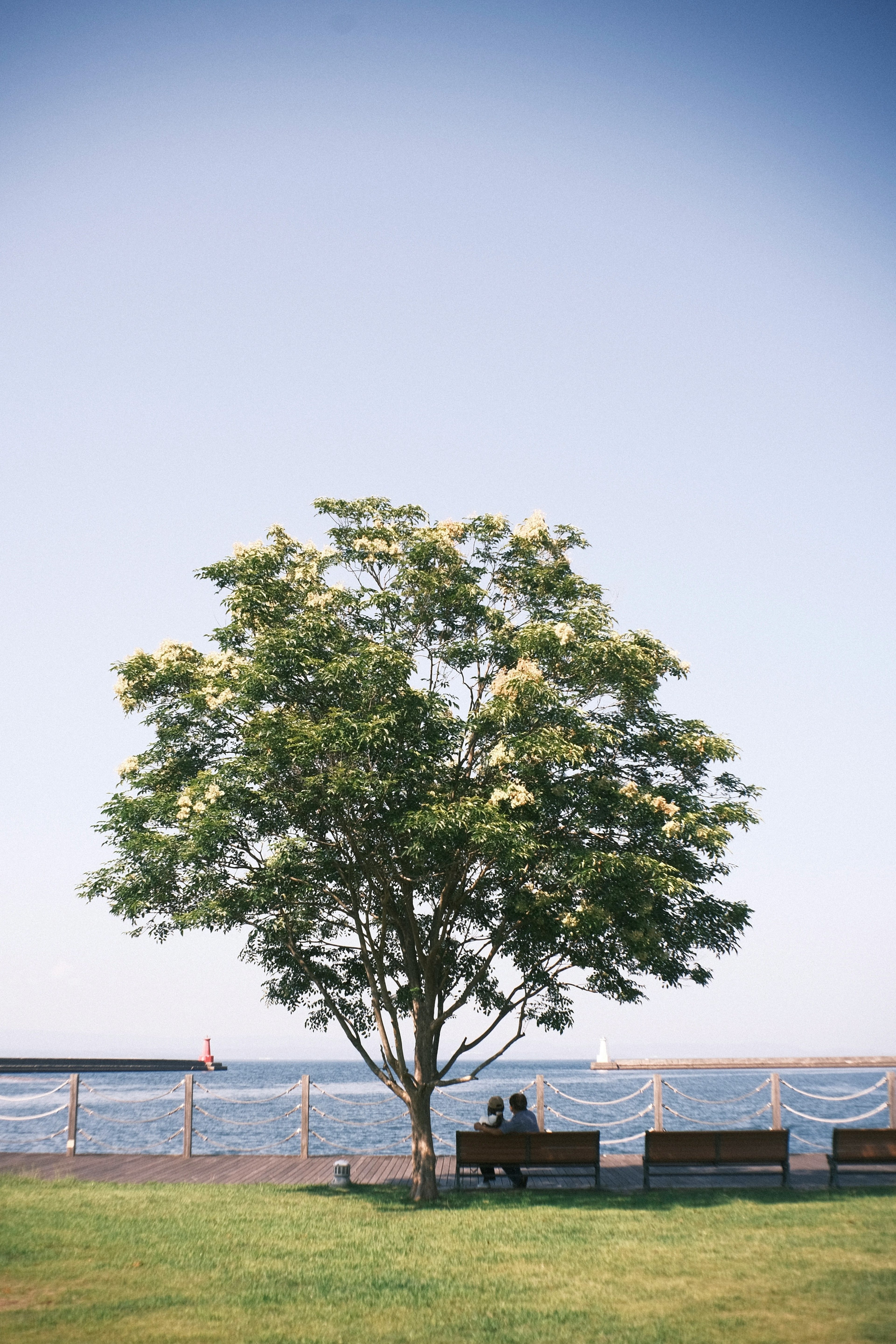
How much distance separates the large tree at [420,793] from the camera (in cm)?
1562

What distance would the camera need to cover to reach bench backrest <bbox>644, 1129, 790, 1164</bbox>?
16.1 m

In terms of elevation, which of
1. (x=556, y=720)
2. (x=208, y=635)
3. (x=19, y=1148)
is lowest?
(x=19, y=1148)

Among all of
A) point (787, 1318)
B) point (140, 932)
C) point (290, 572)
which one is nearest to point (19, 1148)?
point (140, 932)

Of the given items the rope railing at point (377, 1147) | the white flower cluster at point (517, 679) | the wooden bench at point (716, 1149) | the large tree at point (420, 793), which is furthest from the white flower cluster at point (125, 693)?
the rope railing at point (377, 1147)

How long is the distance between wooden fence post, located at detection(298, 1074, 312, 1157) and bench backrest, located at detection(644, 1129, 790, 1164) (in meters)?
7.67

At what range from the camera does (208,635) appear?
17.7 m

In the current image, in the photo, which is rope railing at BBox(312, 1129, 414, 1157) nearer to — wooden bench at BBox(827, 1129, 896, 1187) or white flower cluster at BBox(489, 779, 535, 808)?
wooden bench at BBox(827, 1129, 896, 1187)

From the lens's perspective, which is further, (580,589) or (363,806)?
(580,589)

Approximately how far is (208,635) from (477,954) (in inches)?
286

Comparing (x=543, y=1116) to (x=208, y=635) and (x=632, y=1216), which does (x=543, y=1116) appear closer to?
(x=632, y=1216)

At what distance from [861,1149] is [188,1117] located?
12929 mm

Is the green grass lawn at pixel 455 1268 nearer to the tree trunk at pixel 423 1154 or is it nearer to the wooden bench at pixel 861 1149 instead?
the tree trunk at pixel 423 1154

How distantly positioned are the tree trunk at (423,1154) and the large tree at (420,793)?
40 mm

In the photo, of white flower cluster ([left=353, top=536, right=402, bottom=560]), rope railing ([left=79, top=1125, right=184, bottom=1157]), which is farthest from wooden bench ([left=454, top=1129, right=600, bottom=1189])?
white flower cluster ([left=353, top=536, right=402, bottom=560])
